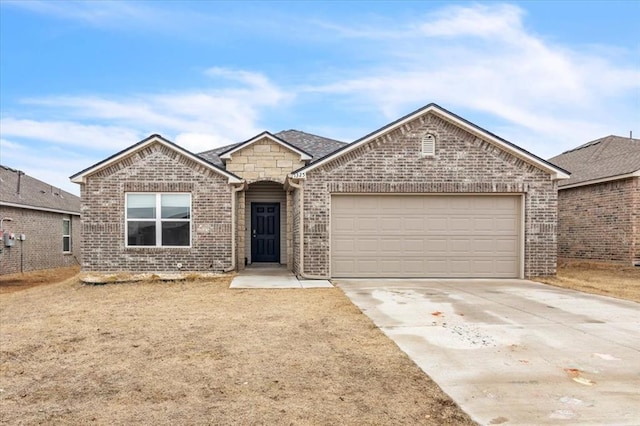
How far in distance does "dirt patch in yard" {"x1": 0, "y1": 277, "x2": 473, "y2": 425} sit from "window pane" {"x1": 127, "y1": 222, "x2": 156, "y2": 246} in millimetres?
4539

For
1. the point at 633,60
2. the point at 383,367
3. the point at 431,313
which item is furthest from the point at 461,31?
the point at 383,367

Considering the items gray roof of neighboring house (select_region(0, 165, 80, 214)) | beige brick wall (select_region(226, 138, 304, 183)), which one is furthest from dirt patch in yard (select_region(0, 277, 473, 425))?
gray roof of neighboring house (select_region(0, 165, 80, 214))

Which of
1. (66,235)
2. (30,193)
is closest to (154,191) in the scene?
(30,193)

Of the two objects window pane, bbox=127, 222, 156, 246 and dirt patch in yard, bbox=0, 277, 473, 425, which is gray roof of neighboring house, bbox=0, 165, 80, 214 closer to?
window pane, bbox=127, 222, 156, 246

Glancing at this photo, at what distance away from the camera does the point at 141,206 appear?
14.3 m

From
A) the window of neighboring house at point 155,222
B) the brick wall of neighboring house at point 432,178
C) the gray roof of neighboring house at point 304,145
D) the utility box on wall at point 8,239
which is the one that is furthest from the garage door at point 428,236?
the utility box on wall at point 8,239

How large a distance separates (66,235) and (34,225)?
3.21 meters

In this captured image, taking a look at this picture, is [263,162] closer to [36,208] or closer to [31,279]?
[31,279]

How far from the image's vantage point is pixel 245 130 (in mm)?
26812

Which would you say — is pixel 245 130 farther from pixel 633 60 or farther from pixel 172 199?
pixel 633 60

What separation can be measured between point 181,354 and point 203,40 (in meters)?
12.7

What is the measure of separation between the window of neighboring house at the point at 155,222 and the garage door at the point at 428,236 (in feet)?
15.1

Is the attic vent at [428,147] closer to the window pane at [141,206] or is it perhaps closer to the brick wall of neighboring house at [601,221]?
the brick wall of neighboring house at [601,221]

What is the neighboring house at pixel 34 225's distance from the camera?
19031 millimetres
